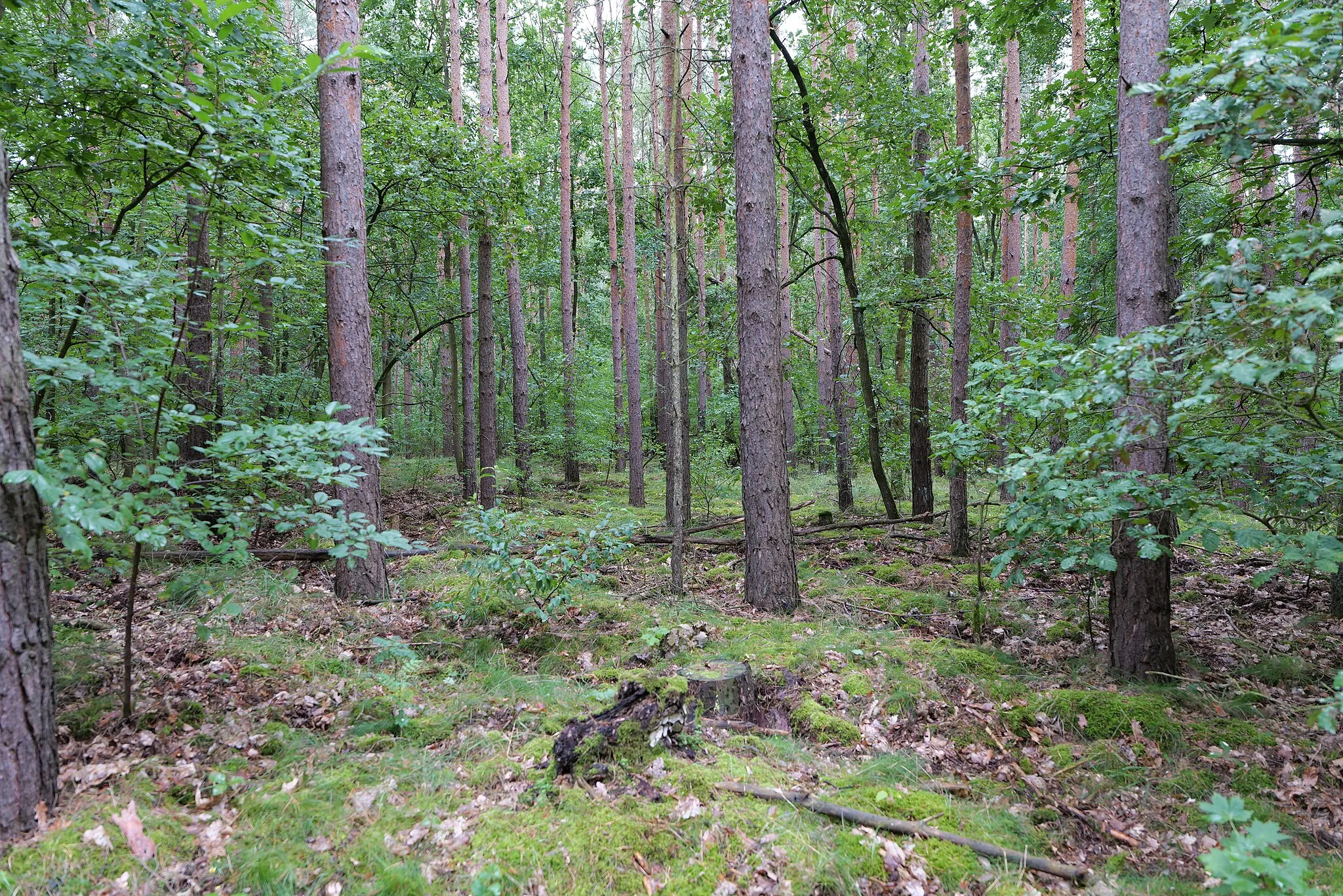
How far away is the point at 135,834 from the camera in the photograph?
268 centimetres

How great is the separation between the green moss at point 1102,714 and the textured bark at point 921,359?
572cm

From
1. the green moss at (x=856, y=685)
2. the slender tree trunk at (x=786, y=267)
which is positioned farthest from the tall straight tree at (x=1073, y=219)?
the green moss at (x=856, y=685)

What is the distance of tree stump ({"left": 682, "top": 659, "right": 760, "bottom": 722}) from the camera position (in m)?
4.16

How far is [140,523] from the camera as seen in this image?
282 centimetres

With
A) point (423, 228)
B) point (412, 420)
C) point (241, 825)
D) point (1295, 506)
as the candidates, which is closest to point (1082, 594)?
point (1295, 506)

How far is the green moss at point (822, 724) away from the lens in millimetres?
3967

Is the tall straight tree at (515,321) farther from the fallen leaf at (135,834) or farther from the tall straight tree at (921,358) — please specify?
the fallen leaf at (135,834)

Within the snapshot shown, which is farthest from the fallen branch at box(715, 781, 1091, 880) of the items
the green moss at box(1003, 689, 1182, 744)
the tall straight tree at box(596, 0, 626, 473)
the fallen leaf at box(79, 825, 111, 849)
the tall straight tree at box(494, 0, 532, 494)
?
A: the tall straight tree at box(596, 0, 626, 473)

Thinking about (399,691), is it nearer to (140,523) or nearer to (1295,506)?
(140,523)

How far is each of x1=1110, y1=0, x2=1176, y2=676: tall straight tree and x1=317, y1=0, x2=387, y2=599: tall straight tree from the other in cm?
581

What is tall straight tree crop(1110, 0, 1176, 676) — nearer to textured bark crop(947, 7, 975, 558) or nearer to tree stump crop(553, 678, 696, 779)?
tree stump crop(553, 678, 696, 779)

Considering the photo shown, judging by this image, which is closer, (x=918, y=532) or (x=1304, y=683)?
(x=1304, y=683)

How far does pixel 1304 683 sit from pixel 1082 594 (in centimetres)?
204

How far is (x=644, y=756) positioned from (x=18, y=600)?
2.69 metres
